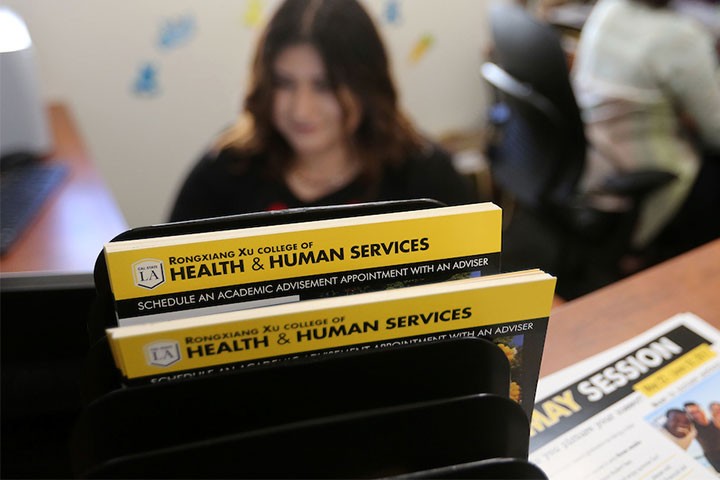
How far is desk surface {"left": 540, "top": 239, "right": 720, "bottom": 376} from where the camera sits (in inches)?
29.3

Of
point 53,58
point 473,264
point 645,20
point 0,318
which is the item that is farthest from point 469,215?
point 53,58

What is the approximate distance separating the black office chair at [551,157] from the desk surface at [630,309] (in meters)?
0.79

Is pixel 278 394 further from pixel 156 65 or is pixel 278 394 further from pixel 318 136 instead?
pixel 156 65

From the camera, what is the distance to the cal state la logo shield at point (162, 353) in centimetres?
38

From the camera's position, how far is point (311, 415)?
0.42 m

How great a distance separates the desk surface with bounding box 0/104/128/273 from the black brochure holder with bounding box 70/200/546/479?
0.71m

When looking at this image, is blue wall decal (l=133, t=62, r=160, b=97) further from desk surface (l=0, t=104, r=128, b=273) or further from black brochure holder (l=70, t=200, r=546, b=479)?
black brochure holder (l=70, t=200, r=546, b=479)

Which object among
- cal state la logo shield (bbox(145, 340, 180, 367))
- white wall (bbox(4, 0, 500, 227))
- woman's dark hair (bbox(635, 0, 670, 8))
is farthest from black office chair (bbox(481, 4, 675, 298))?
cal state la logo shield (bbox(145, 340, 180, 367))

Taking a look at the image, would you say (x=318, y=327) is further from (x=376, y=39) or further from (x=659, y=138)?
(x=659, y=138)

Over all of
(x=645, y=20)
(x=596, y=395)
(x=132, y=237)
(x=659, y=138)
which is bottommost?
(x=659, y=138)

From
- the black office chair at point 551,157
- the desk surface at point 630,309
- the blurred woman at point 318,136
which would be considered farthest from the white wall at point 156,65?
the desk surface at point 630,309

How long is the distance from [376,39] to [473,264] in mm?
883

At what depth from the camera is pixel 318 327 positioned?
0.40 metres

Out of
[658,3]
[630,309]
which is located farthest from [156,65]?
[630,309]
